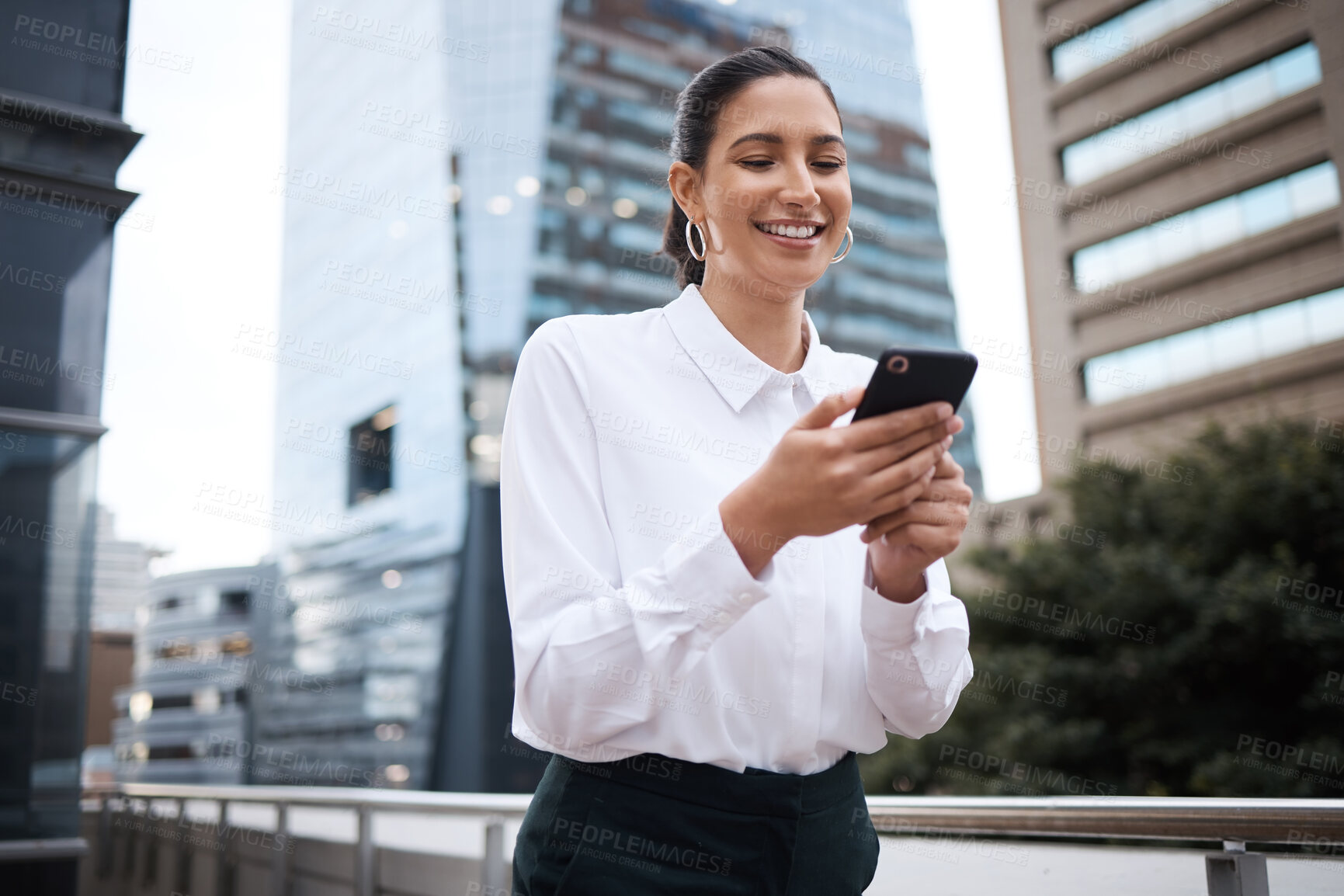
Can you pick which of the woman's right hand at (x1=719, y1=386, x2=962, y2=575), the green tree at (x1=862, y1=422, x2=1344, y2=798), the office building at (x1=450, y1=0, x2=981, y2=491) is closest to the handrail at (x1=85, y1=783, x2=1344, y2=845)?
the woman's right hand at (x1=719, y1=386, x2=962, y2=575)

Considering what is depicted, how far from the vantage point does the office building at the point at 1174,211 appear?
2114 centimetres

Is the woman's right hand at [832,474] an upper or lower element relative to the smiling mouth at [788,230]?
lower

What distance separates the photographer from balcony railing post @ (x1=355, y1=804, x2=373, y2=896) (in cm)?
340

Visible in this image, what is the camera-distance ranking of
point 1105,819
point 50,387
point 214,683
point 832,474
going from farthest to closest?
point 214,683, point 50,387, point 1105,819, point 832,474

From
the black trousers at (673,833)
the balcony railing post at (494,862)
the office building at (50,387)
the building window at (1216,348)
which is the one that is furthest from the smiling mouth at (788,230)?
the building window at (1216,348)

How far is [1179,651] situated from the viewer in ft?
31.8

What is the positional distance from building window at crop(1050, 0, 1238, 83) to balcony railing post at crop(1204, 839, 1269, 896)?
2553 cm

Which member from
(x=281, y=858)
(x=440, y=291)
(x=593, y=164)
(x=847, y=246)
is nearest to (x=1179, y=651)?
(x=281, y=858)

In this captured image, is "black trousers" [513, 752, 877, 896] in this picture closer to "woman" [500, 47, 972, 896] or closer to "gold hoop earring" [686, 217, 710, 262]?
"woman" [500, 47, 972, 896]

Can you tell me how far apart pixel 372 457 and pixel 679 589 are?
4012cm

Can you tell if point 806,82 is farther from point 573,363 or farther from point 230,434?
point 230,434

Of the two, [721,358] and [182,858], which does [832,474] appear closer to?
[721,358]

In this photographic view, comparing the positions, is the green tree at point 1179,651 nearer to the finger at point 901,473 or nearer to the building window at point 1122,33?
the finger at point 901,473

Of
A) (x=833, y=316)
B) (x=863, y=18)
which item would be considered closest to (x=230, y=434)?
(x=833, y=316)
